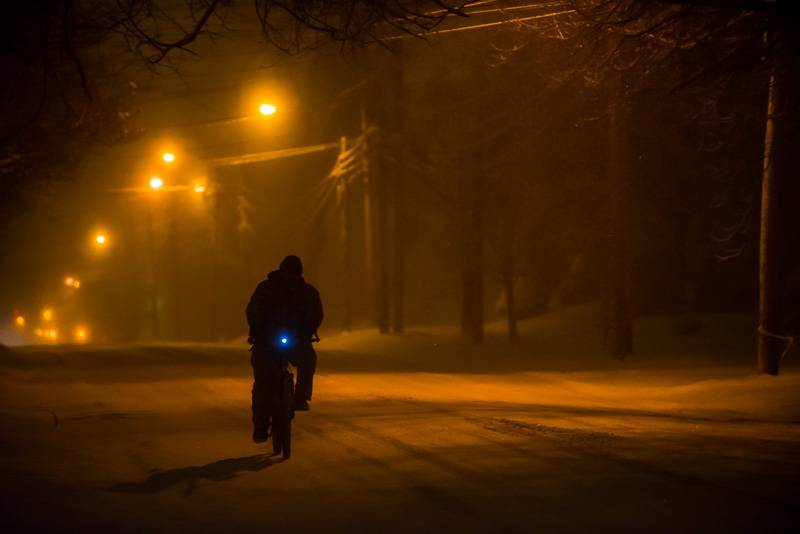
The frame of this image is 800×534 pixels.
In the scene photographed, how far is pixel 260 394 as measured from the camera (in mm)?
8953

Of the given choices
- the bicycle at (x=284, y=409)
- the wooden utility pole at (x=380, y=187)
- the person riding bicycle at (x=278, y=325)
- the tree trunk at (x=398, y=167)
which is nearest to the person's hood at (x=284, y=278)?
the person riding bicycle at (x=278, y=325)

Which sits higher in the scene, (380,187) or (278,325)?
(380,187)

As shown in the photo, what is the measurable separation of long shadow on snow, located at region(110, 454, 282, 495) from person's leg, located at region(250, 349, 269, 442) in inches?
10.2

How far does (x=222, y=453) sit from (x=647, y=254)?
26.7 metres

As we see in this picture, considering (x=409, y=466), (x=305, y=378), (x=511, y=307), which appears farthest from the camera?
(x=511, y=307)

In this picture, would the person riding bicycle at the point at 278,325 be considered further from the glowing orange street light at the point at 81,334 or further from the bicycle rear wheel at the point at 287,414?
the glowing orange street light at the point at 81,334

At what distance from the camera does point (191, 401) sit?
1417 centimetres

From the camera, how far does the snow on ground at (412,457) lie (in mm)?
6586

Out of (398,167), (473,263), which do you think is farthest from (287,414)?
(398,167)

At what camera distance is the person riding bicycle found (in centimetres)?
875

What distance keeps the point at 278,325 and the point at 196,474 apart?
1558 millimetres

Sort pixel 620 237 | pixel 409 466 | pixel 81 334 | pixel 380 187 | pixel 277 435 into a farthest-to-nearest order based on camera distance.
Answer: pixel 81 334, pixel 380 187, pixel 620 237, pixel 277 435, pixel 409 466

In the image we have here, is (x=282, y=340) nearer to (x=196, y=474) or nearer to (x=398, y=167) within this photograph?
(x=196, y=474)

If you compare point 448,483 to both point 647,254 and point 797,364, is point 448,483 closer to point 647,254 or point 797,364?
point 797,364
